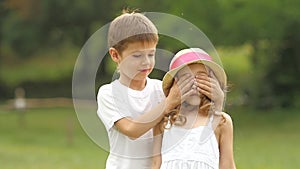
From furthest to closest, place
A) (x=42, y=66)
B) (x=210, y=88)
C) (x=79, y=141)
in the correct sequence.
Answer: (x=42, y=66), (x=79, y=141), (x=210, y=88)

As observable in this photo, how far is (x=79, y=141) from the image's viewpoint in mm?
20828

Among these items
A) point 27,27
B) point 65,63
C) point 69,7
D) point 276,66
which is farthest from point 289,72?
point 65,63

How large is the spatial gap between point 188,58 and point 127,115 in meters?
0.35

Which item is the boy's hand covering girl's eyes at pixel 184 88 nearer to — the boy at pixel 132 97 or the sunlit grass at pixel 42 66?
the boy at pixel 132 97

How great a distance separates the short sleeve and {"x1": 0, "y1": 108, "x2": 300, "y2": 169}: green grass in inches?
353

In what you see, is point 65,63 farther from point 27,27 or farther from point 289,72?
point 289,72

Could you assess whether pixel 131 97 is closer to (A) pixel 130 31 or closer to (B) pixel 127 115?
(B) pixel 127 115

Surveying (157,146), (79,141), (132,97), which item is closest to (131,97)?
(132,97)

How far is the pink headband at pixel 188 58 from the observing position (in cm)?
305

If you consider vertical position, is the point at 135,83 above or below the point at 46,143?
below

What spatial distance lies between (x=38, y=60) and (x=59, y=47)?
4239mm

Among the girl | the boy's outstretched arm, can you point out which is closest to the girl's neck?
the girl

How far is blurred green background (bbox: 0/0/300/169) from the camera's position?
17.0m

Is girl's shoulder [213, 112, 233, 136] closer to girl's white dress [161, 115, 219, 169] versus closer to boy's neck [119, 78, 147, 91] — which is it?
girl's white dress [161, 115, 219, 169]
